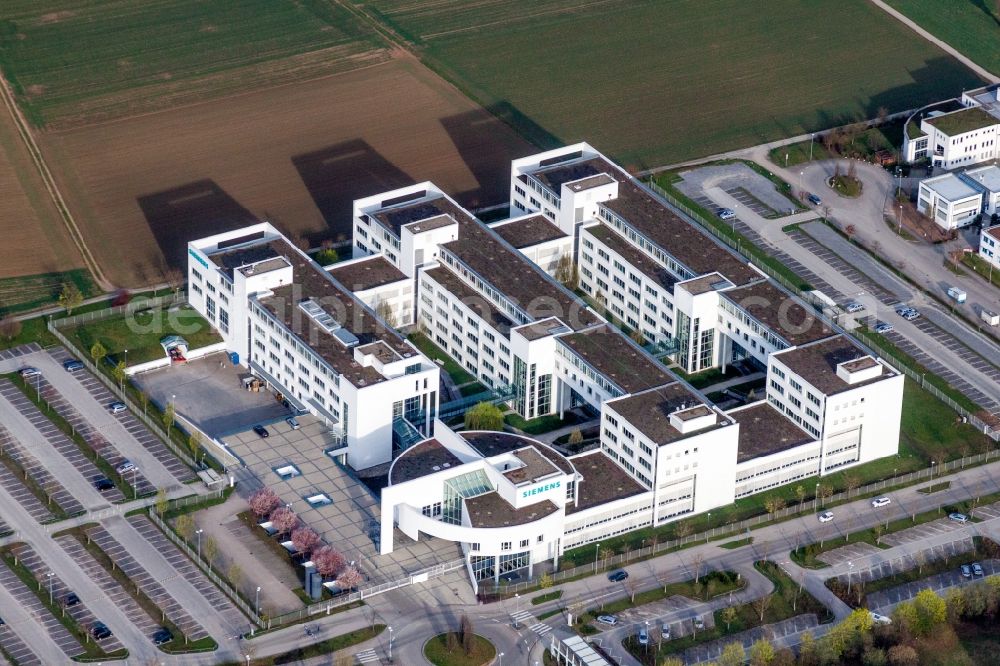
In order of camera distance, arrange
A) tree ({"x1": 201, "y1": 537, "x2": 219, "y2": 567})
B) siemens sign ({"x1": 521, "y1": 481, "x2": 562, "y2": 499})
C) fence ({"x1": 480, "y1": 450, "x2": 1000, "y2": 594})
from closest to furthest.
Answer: fence ({"x1": 480, "y1": 450, "x2": 1000, "y2": 594}) → siemens sign ({"x1": 521, "y1": 481, "x2": 562, "y2": 499}) → tree ({"x1": 201, "y1": 537, "x2": 219, "y2": 567})

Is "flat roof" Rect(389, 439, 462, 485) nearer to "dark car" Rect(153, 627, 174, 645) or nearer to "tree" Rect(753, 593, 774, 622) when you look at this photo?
"dark car" Rect(153, 627, 174, 645)

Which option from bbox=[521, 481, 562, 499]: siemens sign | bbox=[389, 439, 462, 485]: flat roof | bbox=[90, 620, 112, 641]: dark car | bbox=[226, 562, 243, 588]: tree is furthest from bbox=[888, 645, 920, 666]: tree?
bbox=[90, 620, 112, 641]: dark car

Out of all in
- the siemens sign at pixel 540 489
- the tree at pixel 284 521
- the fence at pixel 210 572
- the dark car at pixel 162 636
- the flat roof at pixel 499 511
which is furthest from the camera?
the tree at pixel 284 521

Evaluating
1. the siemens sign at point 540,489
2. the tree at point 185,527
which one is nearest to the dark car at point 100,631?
the tree at point 185,527

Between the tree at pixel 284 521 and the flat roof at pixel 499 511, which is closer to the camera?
the flat roof at pixel 499 511

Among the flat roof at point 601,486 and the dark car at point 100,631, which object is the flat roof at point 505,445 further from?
the dark car at point 100,631
